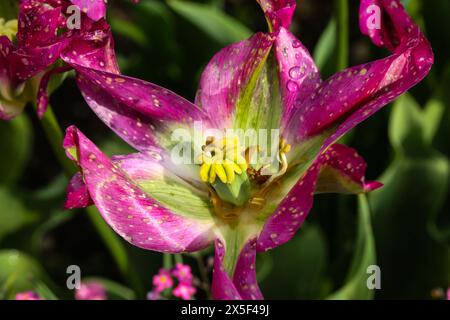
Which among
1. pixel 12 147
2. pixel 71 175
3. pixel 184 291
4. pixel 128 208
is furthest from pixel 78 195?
pixel 12 147

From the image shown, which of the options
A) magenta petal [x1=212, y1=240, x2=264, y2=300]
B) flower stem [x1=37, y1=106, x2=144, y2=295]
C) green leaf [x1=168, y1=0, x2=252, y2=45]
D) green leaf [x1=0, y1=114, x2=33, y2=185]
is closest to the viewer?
magenta petal [x1=212, y1=240, x2=264, y2=300]

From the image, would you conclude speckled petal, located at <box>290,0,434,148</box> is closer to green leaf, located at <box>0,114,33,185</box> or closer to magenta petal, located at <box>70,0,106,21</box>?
magenta petal, located at <box>70,0,106,21</box>

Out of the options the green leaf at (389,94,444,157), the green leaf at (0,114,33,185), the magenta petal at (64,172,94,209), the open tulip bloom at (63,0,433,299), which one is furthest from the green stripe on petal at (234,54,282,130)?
the green leaf at (0,114,33,185)

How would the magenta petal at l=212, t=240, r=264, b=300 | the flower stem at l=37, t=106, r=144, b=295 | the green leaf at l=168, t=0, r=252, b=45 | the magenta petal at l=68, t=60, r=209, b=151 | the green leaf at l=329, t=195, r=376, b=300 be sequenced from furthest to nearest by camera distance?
1. the green leaf at l=168, t=0, r=252, b=45
2. the green leaf at l=329, t=195, r=376, b=300
3. the flower stem at l=37, t=106, r=144, b=295
4. the magenta petal at l=68, t=60, r=209, b=151
5. the magenta petal at l=212, t=240, r=264, b=300

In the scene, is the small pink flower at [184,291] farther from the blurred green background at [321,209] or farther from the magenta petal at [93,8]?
the magenta petal at [93,8]

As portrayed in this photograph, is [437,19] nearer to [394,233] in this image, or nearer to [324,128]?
[394,233]

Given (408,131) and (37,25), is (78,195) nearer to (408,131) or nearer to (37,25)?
(37,25)
